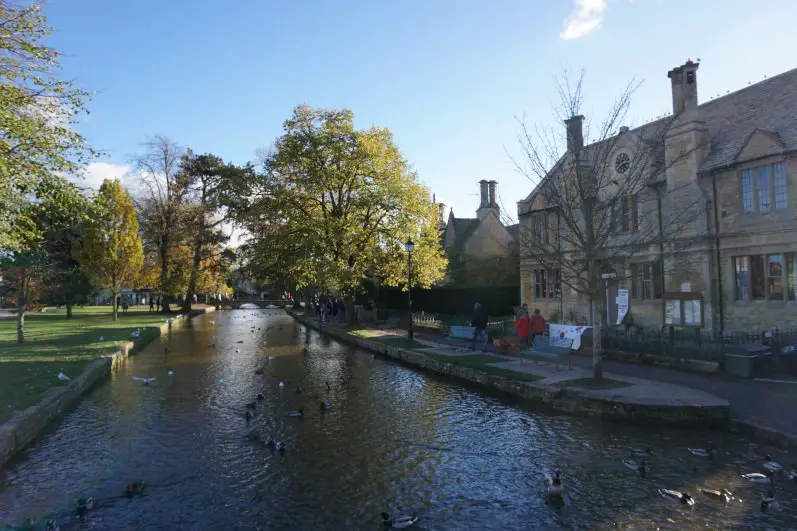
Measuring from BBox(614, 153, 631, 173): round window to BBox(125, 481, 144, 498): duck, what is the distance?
23.2 metres

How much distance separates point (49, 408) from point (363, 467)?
6.72 metres

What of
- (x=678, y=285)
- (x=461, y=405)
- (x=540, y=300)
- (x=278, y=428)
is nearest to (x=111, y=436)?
(x=278, y=428)

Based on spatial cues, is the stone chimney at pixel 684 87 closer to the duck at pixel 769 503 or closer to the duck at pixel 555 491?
the duck at pixel 769 503

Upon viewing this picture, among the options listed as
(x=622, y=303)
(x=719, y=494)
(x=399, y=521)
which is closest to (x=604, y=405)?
(x=719, y=494)

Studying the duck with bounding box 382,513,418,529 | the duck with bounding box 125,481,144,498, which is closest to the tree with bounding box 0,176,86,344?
the duck with bounding box 125,481,144,498

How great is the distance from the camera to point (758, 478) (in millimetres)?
7348

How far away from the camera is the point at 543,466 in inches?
322

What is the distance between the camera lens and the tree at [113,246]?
38.4m

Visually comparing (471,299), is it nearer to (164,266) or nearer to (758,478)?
(758,478)

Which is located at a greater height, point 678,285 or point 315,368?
point 678,285

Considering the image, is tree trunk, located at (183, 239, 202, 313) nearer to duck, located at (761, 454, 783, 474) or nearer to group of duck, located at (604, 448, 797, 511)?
group of duck, located at (604, 448, 797, 511)

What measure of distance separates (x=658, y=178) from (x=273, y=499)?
2181 cm

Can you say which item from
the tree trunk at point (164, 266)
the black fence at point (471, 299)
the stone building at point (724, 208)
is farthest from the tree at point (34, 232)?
the black fence at point (471, 299)

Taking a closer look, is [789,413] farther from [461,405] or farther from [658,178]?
[658,178]
